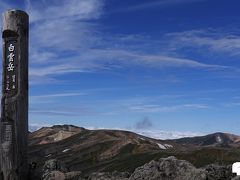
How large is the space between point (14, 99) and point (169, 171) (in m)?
8.16

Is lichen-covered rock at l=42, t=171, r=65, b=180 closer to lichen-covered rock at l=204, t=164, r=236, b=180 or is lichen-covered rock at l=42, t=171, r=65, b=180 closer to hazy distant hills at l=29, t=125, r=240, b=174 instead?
lichen-covered rock at l=204, t=164, r=236, b=180

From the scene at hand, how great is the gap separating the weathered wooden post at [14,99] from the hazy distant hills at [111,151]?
136 feet

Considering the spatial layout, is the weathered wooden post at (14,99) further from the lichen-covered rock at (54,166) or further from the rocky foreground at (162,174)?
the lichen-covered rock at (54,166)

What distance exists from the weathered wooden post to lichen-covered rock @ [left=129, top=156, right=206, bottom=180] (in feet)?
22.1

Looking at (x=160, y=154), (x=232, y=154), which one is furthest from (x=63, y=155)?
(x=232, y=154)

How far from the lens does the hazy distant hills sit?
73.0 m

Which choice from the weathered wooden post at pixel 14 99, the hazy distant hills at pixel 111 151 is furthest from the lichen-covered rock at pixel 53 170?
the hazy distant hills at pixel 111 151

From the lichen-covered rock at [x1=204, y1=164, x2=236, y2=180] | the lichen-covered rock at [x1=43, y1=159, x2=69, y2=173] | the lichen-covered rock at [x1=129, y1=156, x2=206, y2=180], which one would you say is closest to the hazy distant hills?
the lichen-covered rock at [x1=204, y1=164, x2=236, y2=180]

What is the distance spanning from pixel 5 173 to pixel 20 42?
14.7ft

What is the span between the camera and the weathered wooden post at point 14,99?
16.0 m

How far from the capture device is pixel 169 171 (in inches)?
821

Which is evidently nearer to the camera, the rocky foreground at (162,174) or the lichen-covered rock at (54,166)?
the rocky foreground at (162,174)

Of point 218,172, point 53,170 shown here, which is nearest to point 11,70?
point 53,170

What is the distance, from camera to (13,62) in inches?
634
